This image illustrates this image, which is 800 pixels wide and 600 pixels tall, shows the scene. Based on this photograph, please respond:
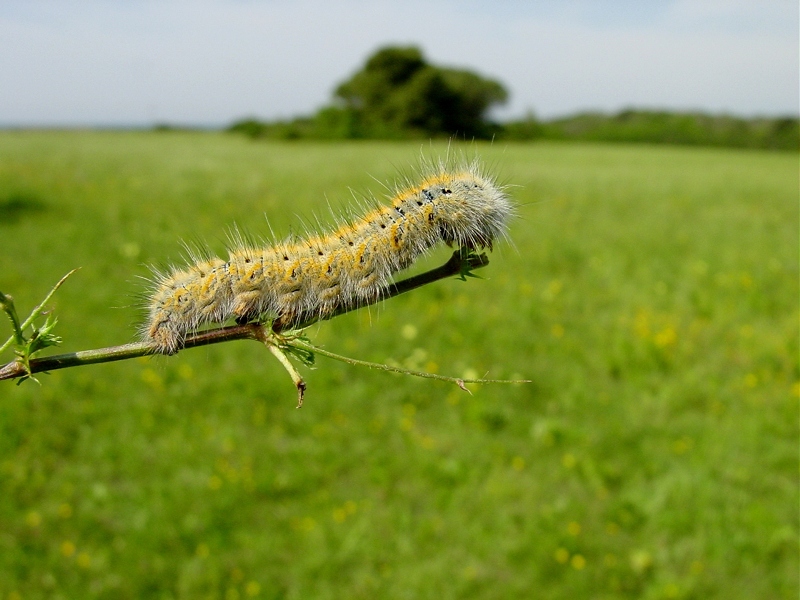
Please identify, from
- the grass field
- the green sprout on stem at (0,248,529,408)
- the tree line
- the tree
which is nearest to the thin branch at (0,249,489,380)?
the green sprout on stem at (0,248,529,408)

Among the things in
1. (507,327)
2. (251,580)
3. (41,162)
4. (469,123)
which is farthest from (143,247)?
(469,123)

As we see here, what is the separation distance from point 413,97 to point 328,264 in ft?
173

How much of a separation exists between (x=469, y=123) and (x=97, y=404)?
45.0m

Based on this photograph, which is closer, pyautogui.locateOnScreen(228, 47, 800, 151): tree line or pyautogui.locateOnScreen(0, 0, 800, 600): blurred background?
pyautogui.locateOnScreen(0, 0, 800, 600): blurred background

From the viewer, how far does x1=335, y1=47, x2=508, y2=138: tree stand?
1992 inches

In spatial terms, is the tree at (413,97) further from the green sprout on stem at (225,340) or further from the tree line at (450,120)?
the green sprout on stem at (225,340)

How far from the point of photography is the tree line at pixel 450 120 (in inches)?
1983

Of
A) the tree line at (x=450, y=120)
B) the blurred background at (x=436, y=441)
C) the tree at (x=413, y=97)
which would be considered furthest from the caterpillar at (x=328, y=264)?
the tree at (x=413, y=97)

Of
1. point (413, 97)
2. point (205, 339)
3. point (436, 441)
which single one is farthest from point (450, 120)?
point (205, 339)

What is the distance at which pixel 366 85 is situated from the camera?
194 feet

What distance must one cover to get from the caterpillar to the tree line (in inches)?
1767

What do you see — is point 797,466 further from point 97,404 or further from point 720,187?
point 720,187

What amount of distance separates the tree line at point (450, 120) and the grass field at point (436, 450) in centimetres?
3788

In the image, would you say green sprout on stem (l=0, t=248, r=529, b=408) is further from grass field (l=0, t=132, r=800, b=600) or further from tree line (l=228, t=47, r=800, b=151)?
tree line (l=228, t=47, r=800, b=151)
